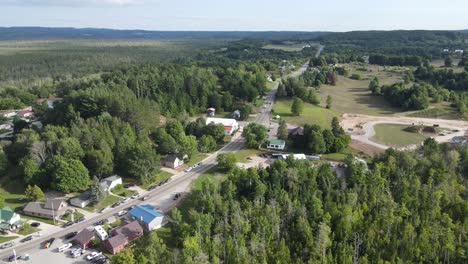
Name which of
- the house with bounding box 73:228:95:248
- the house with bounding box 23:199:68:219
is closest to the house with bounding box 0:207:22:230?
the house with bounding box 23:199:68:219

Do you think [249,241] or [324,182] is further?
[324,182]

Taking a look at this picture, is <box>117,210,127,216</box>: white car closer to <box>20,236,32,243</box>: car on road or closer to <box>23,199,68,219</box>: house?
<box>23,199,68,219</box>: house

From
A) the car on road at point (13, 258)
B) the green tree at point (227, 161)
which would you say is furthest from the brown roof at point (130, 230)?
the green tree at point (227, 161)

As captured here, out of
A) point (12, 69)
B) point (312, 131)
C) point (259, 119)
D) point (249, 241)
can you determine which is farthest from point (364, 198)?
point (12, 69)

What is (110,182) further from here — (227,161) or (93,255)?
(227,161)

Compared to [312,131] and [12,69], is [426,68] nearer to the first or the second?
[312,131]

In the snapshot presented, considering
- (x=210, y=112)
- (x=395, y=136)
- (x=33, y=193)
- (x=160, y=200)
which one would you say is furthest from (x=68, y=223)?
(x=395, y=136)

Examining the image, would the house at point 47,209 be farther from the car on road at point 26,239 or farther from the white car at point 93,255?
the white car at point 93,255
